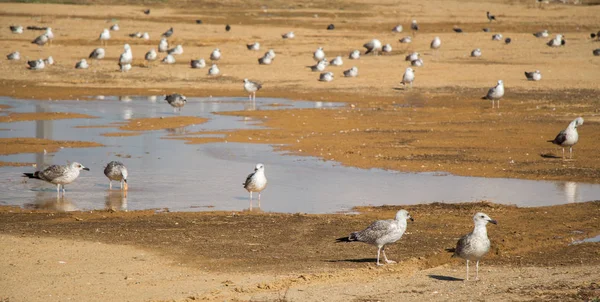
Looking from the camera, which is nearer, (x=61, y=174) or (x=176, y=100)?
(x=61, y=174)

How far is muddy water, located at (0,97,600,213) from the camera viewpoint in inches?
675

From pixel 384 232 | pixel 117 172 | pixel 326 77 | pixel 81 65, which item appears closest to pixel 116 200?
pixel 117 172

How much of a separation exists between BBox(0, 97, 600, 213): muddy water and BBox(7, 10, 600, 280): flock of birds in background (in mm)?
399

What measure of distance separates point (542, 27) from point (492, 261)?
4582 centimetres

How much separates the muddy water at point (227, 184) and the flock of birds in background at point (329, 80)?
0.40 metres

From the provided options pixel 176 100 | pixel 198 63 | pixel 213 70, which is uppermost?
pixel 198 63

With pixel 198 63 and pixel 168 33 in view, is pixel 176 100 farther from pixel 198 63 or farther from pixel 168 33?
pixel 168 33

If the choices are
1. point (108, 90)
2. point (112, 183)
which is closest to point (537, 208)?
point (112, 183)

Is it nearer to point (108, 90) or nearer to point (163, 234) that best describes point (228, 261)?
point (163, 234)

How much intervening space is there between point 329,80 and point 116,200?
66.6 feet

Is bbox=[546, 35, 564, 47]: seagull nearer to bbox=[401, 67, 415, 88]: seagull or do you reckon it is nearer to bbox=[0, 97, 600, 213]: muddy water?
bbox=[401, 67, 415, 88]: seagull

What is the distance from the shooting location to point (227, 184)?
19.0 meters

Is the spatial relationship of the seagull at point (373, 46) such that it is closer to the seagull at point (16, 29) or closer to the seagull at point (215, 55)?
the seagull at point (215, 55)

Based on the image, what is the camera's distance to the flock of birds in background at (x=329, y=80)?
11.1 metres
